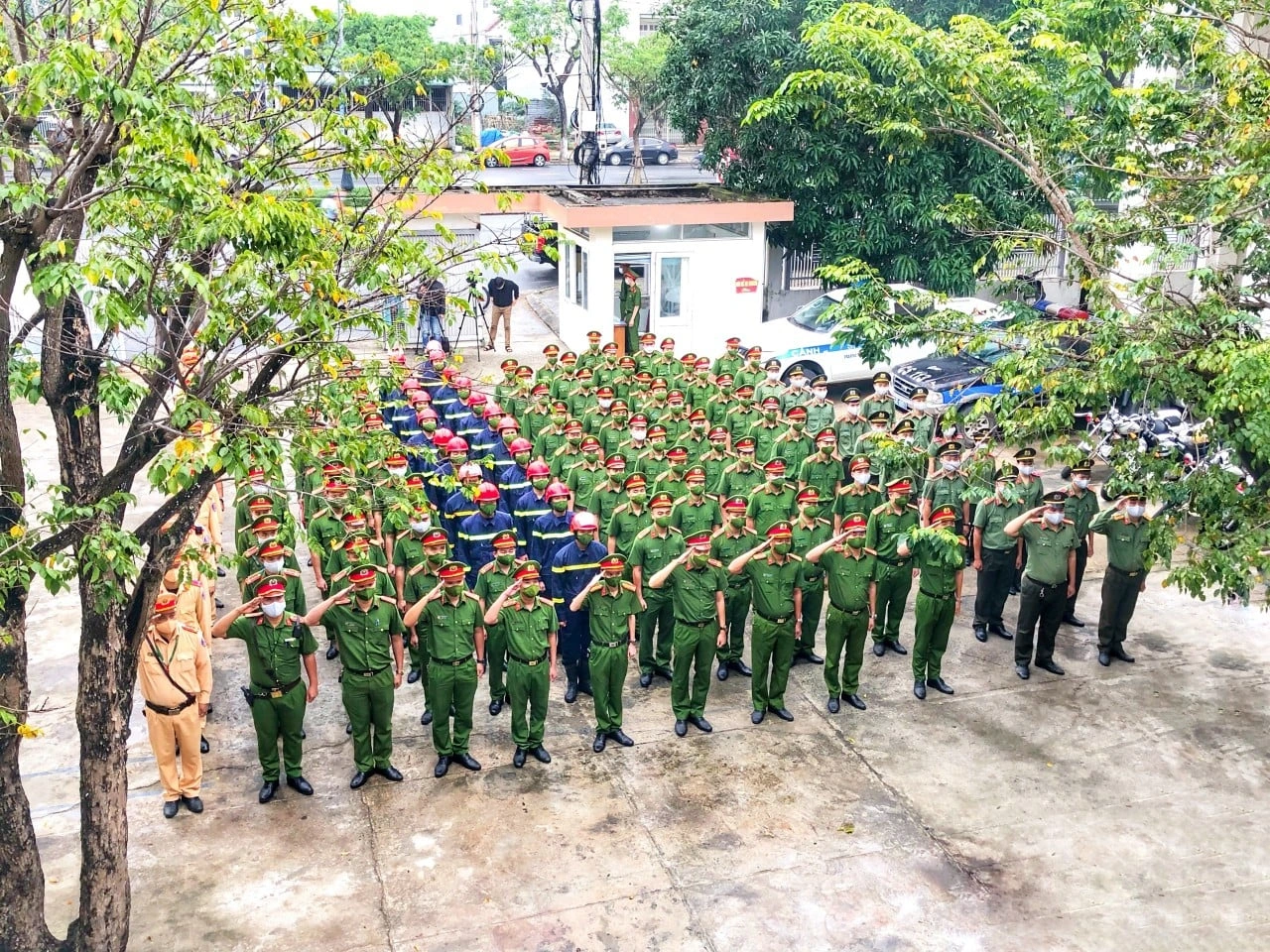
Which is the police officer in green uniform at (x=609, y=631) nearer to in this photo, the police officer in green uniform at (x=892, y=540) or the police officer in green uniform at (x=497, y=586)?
the police officer in green uniform at (x=497, y=586)

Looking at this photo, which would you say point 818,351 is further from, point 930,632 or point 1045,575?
point 930,632

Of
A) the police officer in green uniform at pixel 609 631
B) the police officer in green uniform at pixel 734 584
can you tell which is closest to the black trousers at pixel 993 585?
the police officer in green uniform at pixel 734 584

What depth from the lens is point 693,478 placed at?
10336 millimetres

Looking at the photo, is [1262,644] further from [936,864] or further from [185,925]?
[185,925]

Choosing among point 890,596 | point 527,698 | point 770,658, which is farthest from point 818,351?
point 527,698

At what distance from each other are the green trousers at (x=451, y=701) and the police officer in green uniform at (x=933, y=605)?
339 centimetres

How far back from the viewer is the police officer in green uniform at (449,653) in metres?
8.34

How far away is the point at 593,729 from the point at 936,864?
108 inches

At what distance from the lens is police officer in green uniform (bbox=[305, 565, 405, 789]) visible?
8.17 m

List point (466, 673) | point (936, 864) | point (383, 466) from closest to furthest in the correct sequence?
1. point (936, 864)
2. point (466, 673)
3. point (383, 466)

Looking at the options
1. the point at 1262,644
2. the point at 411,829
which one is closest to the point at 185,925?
the point at 411,829

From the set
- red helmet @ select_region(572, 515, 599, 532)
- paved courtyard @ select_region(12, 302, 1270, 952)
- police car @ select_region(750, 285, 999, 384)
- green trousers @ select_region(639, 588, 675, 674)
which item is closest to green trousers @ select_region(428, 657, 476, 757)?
paved courtyard @ select_region(12, 302, 1270, 952)

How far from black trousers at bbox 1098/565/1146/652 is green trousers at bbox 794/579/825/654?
238 cm

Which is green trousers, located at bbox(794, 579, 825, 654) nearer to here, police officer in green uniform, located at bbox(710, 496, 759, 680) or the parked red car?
police officer in green uniform, located at bbox(710, 496, 759, 680)
